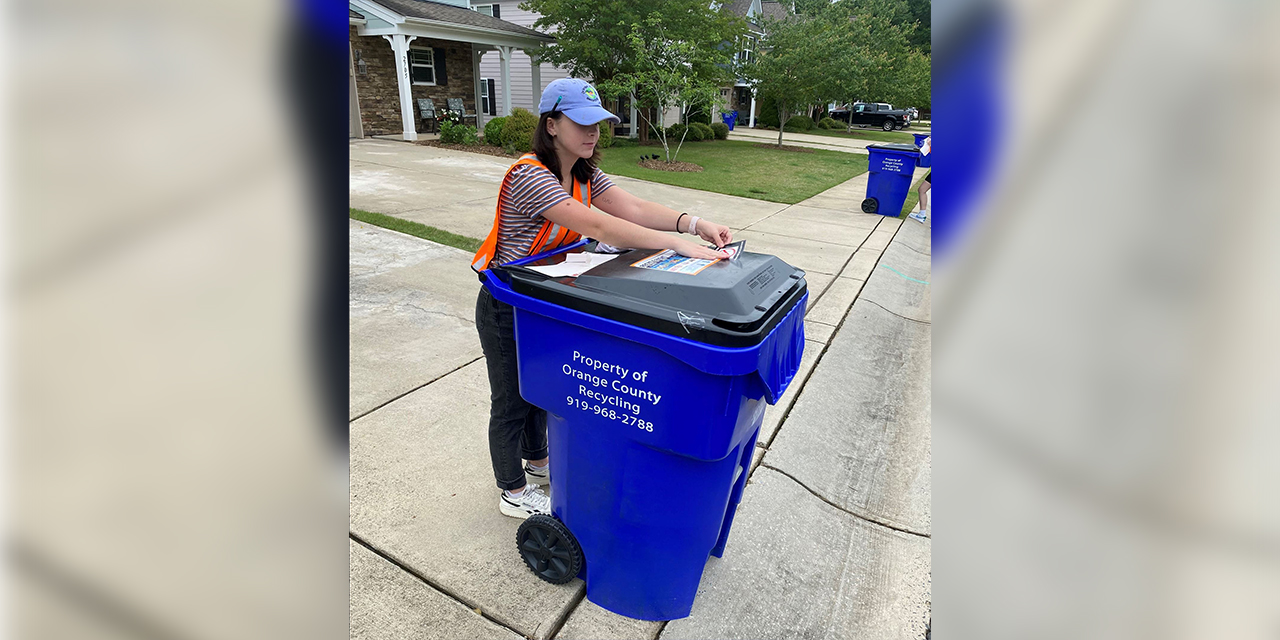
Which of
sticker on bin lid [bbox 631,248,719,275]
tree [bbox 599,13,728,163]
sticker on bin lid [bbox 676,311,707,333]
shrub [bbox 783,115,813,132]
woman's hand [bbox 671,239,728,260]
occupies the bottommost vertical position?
sticker on bin lid [bbox 676,311,707,333]

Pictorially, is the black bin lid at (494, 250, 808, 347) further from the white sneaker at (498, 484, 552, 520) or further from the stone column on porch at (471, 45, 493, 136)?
the stone column on porch at (471, 45, 493, 136)

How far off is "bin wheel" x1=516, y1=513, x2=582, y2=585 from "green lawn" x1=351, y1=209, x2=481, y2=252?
482cm

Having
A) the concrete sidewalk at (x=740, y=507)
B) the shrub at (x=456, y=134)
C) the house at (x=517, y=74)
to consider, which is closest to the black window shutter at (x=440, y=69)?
the house at (x=517, y=74)

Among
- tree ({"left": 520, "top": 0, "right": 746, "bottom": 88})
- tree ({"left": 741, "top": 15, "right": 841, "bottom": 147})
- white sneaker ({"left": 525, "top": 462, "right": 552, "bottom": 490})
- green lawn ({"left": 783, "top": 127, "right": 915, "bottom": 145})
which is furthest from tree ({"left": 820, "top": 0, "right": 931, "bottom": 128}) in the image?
white sneaker ({"left": 525, "top": 462, "right": 552, "bottom": 490})

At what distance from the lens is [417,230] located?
24.6 feet

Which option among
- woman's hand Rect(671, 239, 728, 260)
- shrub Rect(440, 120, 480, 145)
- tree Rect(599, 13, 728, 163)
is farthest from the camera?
shrub Rect(440, 120, 480, 145)

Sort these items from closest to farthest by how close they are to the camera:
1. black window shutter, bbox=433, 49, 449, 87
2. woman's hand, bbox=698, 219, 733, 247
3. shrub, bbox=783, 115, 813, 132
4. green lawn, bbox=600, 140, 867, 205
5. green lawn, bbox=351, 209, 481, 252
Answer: woman's hand, bbox=698, 219, 733, 247, green lawn, bbox=351, 209, 481, 252, green lawn, bbox=600, 140, 867, 205, black window shutter, bbox=433, 49, 449, 87, shrub, bbox=783, 115, 813, 132

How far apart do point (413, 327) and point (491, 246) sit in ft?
8.77

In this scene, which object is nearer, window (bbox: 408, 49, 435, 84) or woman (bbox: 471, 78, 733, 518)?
woman (bbox: 471, 78, 733, 518)

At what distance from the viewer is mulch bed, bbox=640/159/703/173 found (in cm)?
1441

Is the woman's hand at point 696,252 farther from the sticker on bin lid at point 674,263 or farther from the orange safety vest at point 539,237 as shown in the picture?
the orange safety vest at point 539,237

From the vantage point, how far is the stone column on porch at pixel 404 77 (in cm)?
1565
